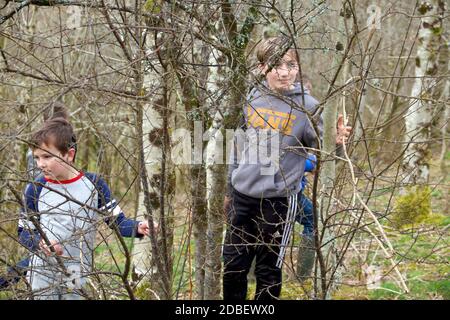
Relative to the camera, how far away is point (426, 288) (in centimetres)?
560

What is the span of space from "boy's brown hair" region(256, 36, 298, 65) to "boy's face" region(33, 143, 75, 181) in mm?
1077

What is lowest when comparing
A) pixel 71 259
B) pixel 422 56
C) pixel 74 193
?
pixel 71 259

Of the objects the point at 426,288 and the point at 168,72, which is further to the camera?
the point at 426,288

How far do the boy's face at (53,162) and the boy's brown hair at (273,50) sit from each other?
3.53 ft

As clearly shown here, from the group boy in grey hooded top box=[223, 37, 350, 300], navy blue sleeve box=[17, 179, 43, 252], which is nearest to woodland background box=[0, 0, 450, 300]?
navy blue sleeve box=[17, 179, 43, 252]

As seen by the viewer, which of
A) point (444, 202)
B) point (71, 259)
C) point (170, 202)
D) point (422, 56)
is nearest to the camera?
point (71, 259)

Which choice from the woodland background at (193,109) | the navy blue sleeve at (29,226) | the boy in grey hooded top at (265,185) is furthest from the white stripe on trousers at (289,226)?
the navy blue sleeve at (29,226)

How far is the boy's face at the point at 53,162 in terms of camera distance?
10.3 feet

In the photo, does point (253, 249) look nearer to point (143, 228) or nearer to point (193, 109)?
point (143, 228)

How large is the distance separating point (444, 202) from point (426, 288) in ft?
12.5

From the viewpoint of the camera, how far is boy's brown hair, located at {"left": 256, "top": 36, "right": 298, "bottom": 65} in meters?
3.00

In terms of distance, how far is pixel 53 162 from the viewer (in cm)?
327
